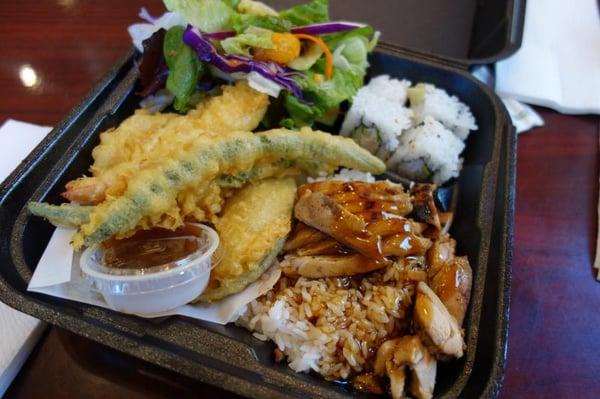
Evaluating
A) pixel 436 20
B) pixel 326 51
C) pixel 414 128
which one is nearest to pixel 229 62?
pixel 326 51

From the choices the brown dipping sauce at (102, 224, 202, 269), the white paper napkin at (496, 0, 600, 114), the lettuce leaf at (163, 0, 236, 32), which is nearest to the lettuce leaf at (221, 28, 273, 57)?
the lettuce leaf at (163, 0, 236, 32)

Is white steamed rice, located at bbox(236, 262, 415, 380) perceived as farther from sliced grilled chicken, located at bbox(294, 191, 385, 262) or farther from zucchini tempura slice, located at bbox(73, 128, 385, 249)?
zucchini tempura slice, located at bbox(73, 128, 385, 249)

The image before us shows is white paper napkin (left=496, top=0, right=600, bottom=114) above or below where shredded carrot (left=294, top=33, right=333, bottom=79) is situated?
below

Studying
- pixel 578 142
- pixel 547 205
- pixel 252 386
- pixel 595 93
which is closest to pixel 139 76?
pixel 252 386

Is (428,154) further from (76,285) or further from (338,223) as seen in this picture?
(76,285)

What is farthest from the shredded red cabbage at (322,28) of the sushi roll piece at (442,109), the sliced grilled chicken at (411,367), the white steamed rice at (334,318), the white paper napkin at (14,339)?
the white paper napkin at (14,339)

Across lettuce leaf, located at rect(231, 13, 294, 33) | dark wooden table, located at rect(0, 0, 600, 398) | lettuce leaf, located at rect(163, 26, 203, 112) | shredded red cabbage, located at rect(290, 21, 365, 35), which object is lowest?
dark wooden table, located at rect(0, 0, 600, 398)
